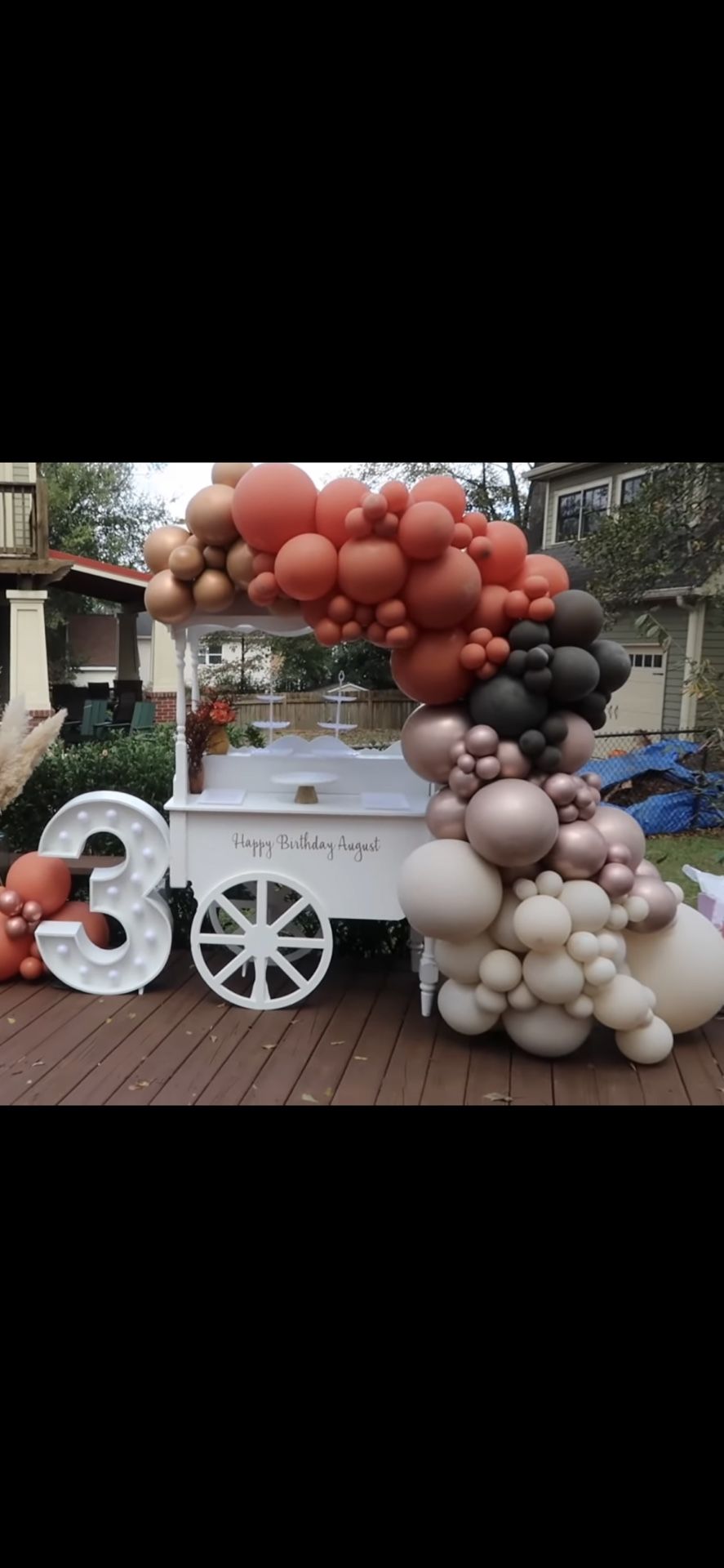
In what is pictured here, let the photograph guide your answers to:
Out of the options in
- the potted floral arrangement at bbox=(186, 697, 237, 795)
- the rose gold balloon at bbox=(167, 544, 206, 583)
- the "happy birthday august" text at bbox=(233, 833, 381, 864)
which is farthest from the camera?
the potted floral arrangement at bbox=(186, 697, 237, 795)

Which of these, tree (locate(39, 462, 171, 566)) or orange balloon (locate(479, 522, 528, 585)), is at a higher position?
tree (locate(39, 462, 171, 566))

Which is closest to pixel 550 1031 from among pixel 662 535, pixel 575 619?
pixel 575 619

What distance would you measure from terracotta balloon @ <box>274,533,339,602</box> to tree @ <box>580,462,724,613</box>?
5.69 meters

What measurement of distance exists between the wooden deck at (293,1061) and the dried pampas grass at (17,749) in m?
0.95

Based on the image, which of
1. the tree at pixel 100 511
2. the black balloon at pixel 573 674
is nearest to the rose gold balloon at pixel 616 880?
the black balloon at pixel 573 674

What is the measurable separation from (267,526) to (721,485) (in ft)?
20.4

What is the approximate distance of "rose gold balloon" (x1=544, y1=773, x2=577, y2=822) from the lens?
322 cm

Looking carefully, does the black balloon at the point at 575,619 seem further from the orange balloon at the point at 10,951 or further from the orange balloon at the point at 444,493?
Answer: the orange balloon at the point at 10,951

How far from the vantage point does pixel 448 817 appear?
3.30 metres

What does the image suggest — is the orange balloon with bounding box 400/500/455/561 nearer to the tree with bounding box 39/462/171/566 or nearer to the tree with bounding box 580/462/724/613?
the tree with bounding box 580/462/724/613

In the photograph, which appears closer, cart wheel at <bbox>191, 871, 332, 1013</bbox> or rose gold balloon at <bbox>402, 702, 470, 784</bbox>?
rose gold balloon at <bbox>402, 702, 470, 784</bbox>

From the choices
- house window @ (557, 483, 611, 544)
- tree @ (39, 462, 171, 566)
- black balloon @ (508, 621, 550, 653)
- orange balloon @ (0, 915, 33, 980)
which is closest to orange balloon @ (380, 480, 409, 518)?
black balloon @ (508, 621, 550, 653)

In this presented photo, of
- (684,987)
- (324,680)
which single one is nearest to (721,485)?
(324,680)

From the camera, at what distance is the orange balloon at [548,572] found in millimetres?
3285
